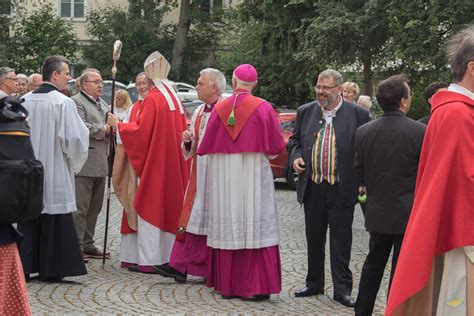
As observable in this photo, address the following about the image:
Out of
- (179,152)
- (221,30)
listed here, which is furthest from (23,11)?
(179,152)

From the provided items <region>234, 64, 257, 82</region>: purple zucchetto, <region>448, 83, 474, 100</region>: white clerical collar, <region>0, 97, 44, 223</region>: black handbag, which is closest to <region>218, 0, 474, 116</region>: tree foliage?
<region>234, 64, 257, 82</region>: purple zucchetto

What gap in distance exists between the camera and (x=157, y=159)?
9516 millimetres

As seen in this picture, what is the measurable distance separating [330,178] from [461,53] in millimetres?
3121

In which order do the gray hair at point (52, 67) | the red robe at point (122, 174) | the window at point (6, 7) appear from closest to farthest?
the gray hair at point (52, 67) < the red robe at point (122, 174) < the window at point (6, 7)

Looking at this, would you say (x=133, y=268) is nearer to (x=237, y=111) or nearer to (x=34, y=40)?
(x=237, y=111)

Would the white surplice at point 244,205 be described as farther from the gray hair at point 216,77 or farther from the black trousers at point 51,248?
the black trousers at point 51,248

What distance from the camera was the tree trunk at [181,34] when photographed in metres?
44.7

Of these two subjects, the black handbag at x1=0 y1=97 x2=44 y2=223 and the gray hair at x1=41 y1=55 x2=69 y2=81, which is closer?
the black handbag at x1=0 y1=97 x2=44 y2=223

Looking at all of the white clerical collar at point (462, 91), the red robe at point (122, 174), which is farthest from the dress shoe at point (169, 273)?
the white clerical collar at point (462, 91)

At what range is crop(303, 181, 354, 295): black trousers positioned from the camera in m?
8.07

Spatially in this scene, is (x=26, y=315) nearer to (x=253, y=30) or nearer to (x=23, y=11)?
(x=253, y=30)

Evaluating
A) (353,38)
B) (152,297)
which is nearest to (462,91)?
(152,297)

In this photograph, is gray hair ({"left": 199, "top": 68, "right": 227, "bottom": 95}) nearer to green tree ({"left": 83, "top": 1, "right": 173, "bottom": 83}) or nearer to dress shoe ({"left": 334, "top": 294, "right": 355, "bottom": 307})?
dress shoe ({"left": 334, "top": 294, "right": 355, "bottom": 307})

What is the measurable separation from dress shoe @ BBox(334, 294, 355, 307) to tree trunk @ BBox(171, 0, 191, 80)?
121 feet
